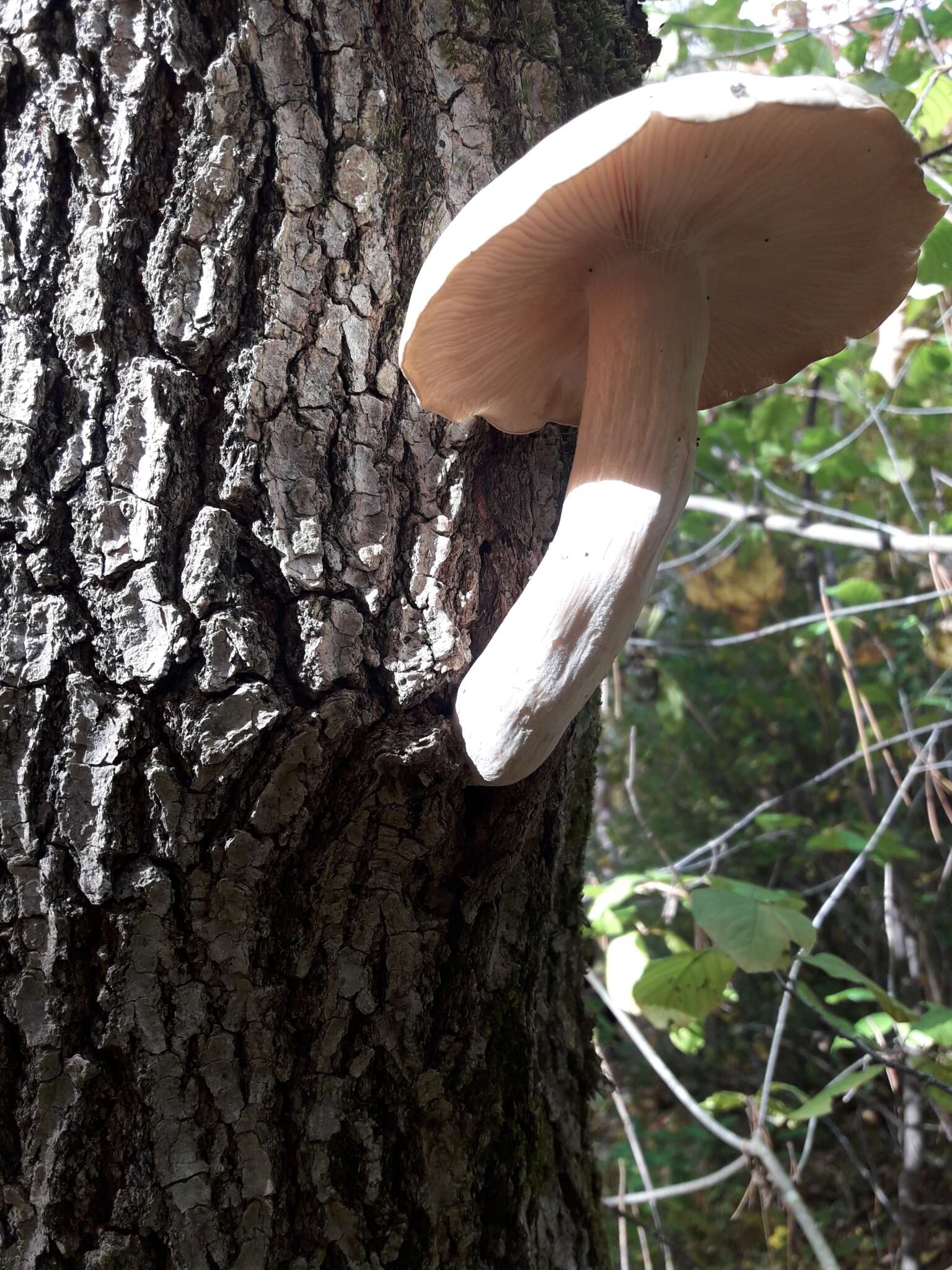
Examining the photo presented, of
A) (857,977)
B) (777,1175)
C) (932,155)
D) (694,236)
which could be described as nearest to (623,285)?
(694,236)

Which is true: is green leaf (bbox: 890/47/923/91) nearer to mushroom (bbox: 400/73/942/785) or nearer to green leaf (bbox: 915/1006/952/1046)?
mushroom (bbox: 400/73/942/785)

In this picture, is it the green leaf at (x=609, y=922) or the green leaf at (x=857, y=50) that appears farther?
the green leaf at (x=857, y=50)

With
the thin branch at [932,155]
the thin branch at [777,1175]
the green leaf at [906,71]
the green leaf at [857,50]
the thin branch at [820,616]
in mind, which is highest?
the green leaf at [857,50]

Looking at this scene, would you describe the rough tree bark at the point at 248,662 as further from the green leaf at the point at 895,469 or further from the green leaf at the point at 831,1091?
the green leaf at the point at 895,469

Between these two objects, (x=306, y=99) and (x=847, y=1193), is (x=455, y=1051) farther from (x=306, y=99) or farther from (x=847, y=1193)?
(x=847, y=1193)

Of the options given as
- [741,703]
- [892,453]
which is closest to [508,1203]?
[892,453]

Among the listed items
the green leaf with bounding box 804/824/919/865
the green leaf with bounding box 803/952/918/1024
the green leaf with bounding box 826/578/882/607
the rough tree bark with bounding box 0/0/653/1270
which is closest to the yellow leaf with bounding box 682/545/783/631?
the green leaf with bounding box 826/578/882/607

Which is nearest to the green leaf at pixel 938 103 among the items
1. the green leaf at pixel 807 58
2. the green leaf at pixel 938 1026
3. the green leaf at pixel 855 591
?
the green leaf at pixel 807 58

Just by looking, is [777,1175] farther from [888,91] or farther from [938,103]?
[938,103]
